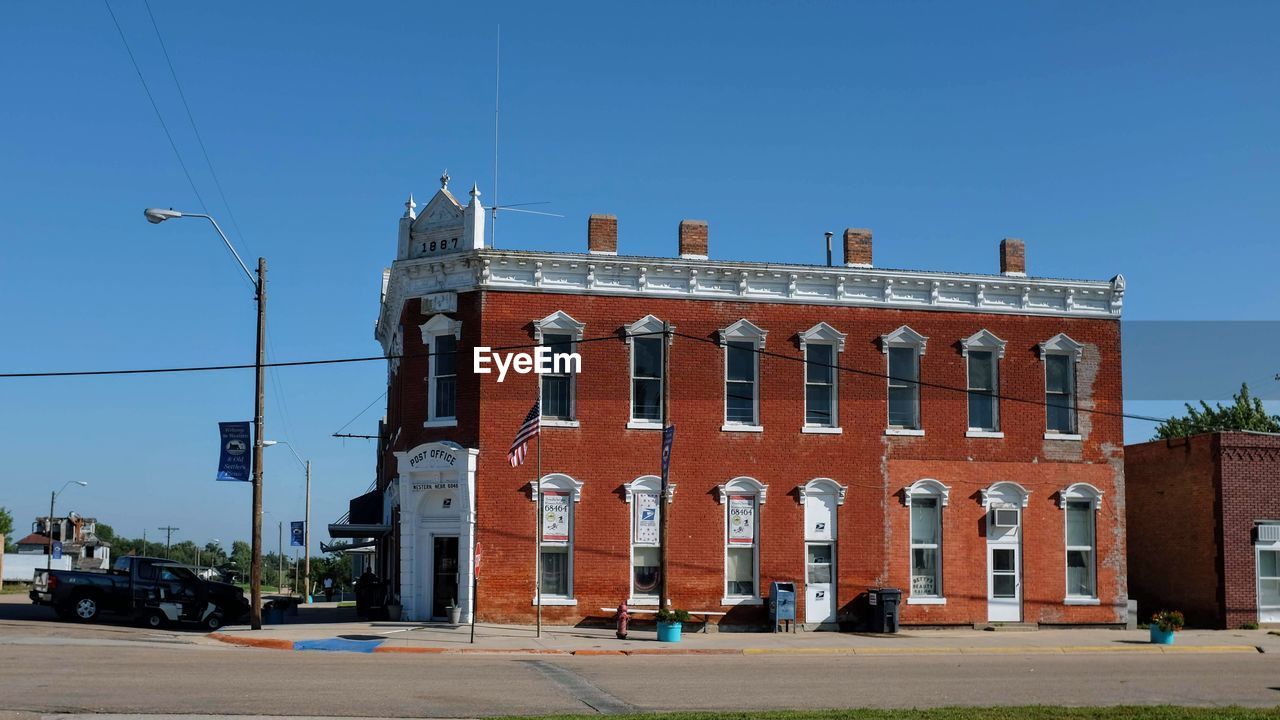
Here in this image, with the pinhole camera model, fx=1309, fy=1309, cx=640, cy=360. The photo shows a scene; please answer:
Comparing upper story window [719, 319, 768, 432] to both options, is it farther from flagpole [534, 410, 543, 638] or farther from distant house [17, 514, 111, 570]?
distant house [17, 514, 111, 570]

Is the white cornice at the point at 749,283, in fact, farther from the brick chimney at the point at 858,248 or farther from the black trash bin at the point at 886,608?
the black trash bin at the point at 886,608

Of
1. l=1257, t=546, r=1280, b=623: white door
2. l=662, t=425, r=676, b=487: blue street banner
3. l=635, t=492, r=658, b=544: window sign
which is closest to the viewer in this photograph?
l=662, t=425, r=676, b=487: blue street banner

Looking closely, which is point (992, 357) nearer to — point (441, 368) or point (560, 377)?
point (560, 377)

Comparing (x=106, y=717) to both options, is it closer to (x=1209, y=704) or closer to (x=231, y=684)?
(x=231, y=684)

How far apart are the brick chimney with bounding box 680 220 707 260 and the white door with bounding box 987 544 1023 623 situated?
34.7ft

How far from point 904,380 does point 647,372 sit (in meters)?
6.77

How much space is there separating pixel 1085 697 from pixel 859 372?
50.0ft

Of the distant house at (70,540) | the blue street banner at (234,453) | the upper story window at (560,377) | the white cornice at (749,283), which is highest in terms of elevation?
the white cornice at (749,283)

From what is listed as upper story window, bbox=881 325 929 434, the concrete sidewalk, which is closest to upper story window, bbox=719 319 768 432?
upper story window, bbox=881 325 929 434

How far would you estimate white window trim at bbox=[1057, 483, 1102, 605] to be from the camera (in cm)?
3384

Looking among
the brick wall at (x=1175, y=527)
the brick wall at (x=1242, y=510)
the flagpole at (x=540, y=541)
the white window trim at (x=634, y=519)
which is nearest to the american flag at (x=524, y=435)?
the flagpole at (x=540, y=541)

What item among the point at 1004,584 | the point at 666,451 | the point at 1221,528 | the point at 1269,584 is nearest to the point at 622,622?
the point at 666,451

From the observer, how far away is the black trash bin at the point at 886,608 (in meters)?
31.8

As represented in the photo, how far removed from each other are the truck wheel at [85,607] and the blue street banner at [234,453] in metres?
4.65
